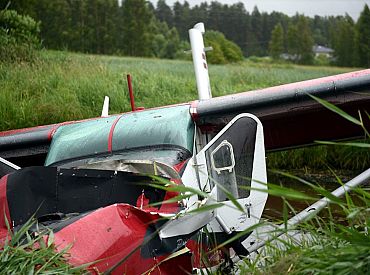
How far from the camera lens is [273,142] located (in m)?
7.56

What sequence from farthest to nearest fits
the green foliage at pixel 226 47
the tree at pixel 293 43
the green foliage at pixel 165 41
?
1. the green foliage at pixel 165 41
2. the green foliage at pixel 226 47
3. the tree at pixel 293 43

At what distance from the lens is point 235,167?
228 inches

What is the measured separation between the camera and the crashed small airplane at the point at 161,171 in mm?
3734

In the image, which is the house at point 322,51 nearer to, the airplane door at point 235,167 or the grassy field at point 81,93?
the grassy field at point 81,93

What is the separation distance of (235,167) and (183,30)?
63.4m

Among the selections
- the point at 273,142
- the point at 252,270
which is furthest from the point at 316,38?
the point at 252,270

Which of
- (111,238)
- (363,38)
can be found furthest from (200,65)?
(363,38)

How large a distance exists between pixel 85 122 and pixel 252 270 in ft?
13.3

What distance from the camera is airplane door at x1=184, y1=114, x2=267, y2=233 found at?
214 inches

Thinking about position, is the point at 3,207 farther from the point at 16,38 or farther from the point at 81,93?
the point at 16,38

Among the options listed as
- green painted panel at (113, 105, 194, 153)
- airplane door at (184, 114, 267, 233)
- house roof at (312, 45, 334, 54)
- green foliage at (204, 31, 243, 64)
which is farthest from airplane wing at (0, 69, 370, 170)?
green foliage at (204, 31, 243, 64)

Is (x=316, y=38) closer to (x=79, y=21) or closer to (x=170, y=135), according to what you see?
(x=79, y=21)

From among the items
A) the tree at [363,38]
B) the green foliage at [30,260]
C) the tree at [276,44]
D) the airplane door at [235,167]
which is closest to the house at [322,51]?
the tree at [276,44]

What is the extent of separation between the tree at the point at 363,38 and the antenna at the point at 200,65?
85.0ft
